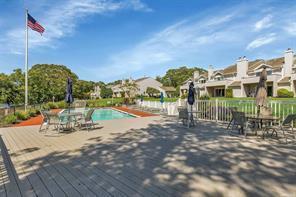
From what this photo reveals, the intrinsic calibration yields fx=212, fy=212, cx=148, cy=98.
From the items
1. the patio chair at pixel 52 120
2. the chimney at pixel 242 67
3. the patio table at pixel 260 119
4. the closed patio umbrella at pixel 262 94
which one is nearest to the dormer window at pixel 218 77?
the chimney at pixel 242 67

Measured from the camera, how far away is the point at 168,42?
20.8m

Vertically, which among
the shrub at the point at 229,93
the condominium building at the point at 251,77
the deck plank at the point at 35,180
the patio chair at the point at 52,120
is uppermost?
the condominium building at the point at 251,77

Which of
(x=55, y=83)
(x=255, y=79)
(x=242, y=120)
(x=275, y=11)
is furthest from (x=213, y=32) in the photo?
(x=55, y=83)

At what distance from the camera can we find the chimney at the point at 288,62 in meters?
28.3

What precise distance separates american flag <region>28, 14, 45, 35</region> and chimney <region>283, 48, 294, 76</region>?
29.4 m

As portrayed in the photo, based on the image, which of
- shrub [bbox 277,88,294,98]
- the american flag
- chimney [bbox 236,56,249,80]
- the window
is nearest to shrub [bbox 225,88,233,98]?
chimney [bbox 236,56,249,80]

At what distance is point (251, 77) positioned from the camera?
30.8 meters

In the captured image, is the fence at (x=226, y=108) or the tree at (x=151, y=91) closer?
the fence at (x=226, y=108)

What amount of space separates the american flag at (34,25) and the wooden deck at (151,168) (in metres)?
11.7

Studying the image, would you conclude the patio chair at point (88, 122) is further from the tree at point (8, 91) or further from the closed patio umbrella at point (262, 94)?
the tree at point (8, 91)

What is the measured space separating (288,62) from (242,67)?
678 centimetres

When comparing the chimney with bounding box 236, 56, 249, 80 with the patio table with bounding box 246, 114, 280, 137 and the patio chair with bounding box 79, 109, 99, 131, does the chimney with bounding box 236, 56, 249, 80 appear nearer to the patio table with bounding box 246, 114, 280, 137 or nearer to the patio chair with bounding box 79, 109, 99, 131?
the patio table with bounding box 246, 114, 280, 137

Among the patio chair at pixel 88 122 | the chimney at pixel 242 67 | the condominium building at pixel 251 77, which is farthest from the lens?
the chimney at pixel 242 67

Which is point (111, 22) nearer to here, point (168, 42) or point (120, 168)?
point (168, 42)
